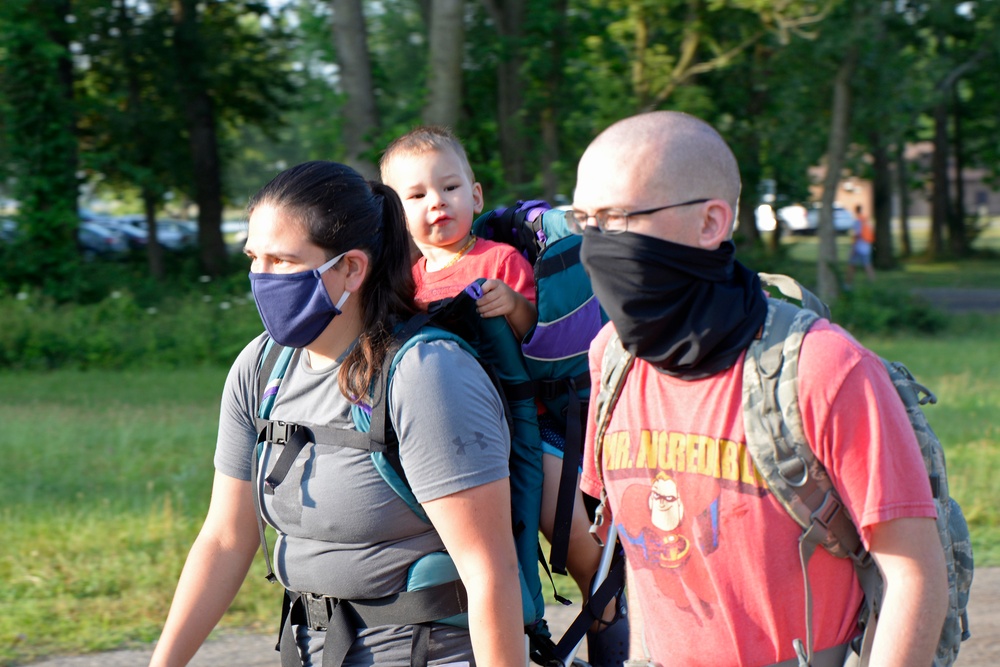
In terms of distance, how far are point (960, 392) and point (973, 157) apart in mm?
29177

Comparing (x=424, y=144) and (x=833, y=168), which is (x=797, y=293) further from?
(x=833, y=168)

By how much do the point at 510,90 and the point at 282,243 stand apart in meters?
17.4

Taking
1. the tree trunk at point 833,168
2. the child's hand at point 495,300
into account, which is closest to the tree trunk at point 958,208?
the tree trunk at point 833,168

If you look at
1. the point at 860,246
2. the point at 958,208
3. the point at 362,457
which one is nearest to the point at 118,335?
the point at 362,457

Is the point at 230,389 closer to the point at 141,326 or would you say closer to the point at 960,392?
the point at 960,392

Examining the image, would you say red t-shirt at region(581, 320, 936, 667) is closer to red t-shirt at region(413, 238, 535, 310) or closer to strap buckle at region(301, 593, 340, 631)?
strap buckle at region(301, 593, 340, 631)

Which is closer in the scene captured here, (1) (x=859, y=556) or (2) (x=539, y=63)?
(1) (x=859, y=556)

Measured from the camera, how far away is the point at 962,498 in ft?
22.6

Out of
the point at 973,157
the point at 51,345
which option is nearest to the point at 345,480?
the point at 51,345

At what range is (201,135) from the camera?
2480 centimetres

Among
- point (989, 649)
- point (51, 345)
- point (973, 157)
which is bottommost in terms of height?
point (989, 649)

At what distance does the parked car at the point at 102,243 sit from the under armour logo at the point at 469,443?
24046mm

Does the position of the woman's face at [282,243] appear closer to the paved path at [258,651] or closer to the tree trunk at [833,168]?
the paved path at [258,651]

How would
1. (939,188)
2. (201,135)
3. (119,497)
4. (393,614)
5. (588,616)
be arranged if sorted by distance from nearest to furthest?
(393,614), (588,616), (119,497), (201,135), (939,188)
